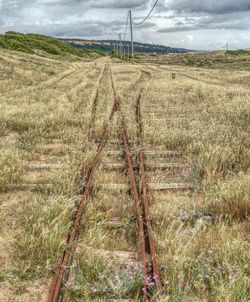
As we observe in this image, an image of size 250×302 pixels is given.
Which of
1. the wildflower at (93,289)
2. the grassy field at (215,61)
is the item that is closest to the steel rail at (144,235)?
the wildflower at (93,289)

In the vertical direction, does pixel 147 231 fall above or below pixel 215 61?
above

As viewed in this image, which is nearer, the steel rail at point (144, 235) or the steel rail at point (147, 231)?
the steel rail at point (144, 235)

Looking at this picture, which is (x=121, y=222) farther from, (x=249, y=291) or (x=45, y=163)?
(x=45, y=163)

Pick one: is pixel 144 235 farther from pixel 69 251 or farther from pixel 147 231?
pixel 69 251

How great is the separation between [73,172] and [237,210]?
2.86m

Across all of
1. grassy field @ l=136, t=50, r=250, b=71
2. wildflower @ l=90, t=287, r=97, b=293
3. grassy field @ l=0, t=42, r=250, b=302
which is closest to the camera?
wildflower @ l=90, t=287, r=97, b=293

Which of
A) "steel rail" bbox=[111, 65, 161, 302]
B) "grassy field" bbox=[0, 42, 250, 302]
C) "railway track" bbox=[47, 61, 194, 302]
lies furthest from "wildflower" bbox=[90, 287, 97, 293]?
"steel rail" bbox=[111, 65, 161, 302]

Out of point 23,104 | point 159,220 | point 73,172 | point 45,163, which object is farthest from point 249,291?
point 23,104

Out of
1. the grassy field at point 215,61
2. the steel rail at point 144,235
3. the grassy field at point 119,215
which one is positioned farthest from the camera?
the grassy field at point 215,61

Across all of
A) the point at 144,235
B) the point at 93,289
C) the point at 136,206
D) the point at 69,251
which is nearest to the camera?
the point at 93,289

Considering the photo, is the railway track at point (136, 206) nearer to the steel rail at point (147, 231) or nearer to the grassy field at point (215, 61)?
the steel rail at point (147, 231)

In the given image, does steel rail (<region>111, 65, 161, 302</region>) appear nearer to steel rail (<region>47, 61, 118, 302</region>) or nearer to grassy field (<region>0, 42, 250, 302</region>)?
grassy field (<region>0, 42, 250, 302</region>)

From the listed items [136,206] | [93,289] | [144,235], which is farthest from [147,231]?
[93,289]

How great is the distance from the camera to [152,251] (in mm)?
4820
